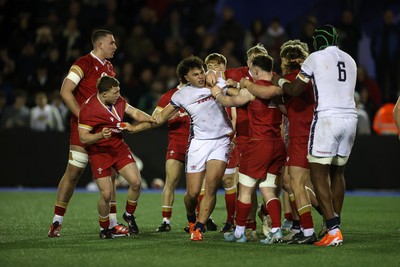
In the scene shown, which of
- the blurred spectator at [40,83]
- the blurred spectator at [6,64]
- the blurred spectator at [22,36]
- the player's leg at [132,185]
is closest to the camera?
the player's leg at [132,185]

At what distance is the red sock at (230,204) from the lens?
11.1 metres

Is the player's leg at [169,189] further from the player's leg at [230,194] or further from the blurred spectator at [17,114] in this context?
the blurred spectator at [17,114]

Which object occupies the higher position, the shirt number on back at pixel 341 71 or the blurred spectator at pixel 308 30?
the blurred spectator at pixel 308 30

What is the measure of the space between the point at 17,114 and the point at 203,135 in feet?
34.1

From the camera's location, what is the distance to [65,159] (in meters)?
19.0

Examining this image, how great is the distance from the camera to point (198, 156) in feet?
33.4

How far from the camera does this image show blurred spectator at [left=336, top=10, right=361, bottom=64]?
2011cm

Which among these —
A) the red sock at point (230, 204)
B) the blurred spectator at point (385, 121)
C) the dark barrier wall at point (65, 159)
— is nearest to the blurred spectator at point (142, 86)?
the dark barrier wall at point (65, 159)

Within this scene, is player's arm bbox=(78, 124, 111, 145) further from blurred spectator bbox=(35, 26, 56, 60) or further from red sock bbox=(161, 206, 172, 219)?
blurred spectator bbox=(35, 26, 56, 60)

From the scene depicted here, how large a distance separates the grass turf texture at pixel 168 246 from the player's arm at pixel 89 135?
1.12 meters

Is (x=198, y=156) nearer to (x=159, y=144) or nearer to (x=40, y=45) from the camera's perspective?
(x=159, y=144)

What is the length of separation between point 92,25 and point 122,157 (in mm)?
11532

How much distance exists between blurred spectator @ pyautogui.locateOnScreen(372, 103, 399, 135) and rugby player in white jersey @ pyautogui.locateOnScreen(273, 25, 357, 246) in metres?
10.2

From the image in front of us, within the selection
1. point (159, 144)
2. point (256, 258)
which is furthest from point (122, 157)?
point (159, 144)
